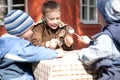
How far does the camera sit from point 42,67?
91.7 inches

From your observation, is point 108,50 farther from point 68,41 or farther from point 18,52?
point 68,41

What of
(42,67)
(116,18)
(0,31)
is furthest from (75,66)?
(0,31)

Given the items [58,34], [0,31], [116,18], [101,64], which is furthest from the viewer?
[0,31]

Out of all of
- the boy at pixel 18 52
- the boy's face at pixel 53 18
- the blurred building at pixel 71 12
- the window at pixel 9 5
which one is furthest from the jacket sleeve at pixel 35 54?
the window at pixel 9 5

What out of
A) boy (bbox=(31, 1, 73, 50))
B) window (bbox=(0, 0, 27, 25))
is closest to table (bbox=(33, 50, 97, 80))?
boy (bbox=(31, 1, 73, 50))

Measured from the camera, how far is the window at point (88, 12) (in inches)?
473

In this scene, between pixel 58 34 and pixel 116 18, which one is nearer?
pixel 116 18

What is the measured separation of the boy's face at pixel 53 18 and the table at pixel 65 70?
2.82 feet

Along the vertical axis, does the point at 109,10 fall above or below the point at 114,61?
above

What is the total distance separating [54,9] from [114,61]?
1.11m

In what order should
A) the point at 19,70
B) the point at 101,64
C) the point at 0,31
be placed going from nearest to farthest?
the point at 101,64
the point at 19,70
the point at 0,31

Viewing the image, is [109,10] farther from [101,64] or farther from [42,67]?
[42,67]

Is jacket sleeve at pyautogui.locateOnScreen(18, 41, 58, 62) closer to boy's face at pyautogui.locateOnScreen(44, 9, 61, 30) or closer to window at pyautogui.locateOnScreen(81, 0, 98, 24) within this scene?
boy's face at pyautogui.locateOnScreen(44, 9, 61, 30)

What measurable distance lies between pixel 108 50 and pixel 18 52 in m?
0.62
